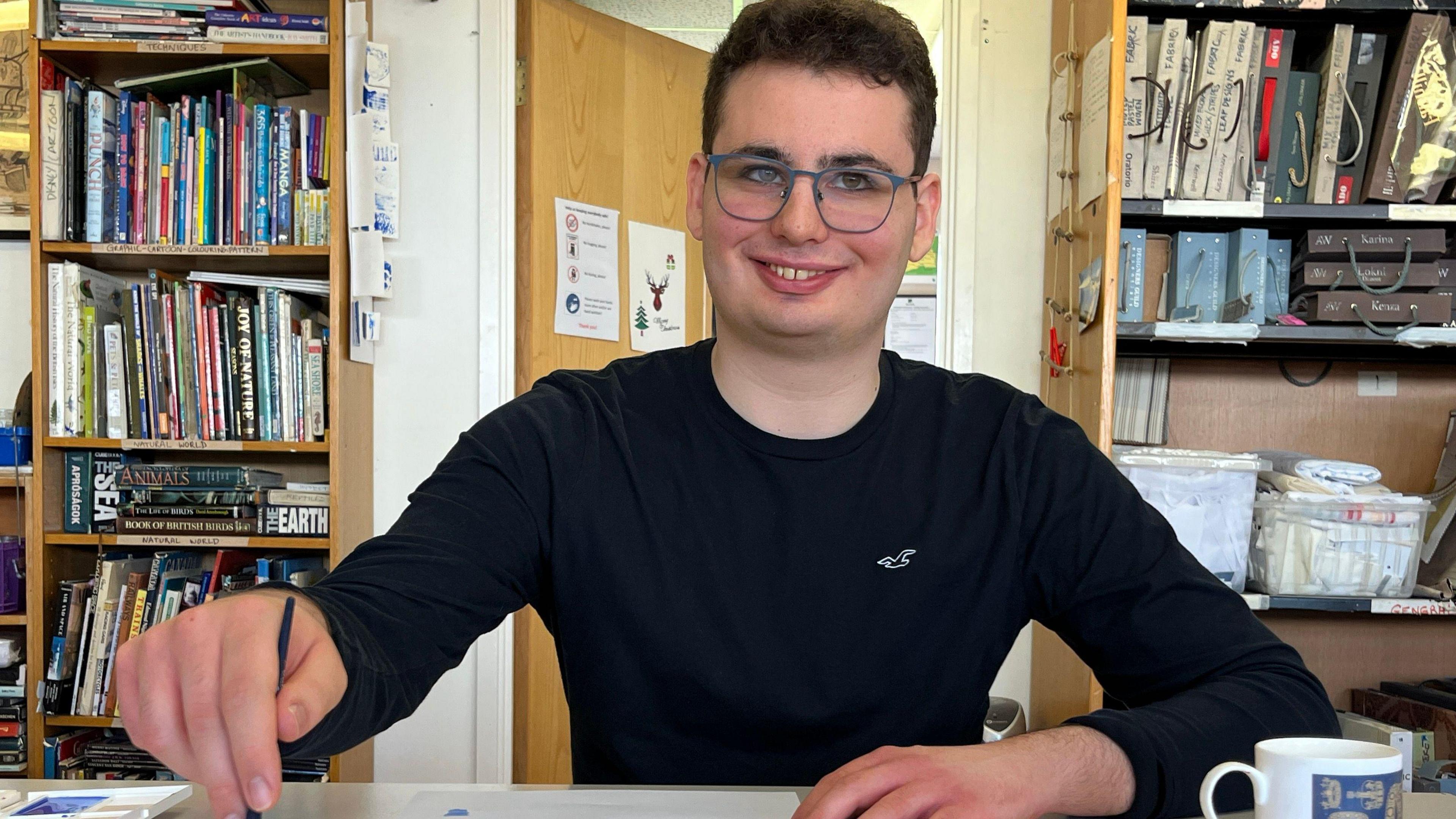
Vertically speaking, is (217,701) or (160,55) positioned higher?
(160,55)

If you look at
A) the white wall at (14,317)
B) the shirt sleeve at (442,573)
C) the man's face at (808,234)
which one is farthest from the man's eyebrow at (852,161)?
the white wall at (14,317)

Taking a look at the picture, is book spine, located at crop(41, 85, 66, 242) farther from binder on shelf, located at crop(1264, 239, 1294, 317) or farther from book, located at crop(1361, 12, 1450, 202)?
book, located at crop(1361, 12, 1450, 202)

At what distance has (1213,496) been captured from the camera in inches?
89.0

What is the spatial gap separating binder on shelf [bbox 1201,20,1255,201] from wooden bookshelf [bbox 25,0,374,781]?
1.89 m

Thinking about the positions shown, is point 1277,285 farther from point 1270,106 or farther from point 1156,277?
point 1270,106

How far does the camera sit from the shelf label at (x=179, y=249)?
7.78 feet

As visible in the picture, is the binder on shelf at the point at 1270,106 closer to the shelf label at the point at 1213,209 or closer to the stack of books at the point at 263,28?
the shelf label at the point at 1213,209

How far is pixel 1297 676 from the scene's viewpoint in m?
1.01

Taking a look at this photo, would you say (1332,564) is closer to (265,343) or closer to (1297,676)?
(1297,676)

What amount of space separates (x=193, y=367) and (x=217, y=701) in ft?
6.52

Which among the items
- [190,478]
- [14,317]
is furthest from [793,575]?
[14,317]

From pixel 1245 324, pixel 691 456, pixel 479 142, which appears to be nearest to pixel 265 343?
pixel 479 142

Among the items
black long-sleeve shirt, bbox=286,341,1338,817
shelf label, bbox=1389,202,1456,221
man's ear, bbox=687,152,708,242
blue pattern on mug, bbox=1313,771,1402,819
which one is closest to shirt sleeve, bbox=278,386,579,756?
black long-sleeve shirt, bbox=286,341,1338,817

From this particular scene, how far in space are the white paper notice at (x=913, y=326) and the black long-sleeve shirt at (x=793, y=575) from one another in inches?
69.7
